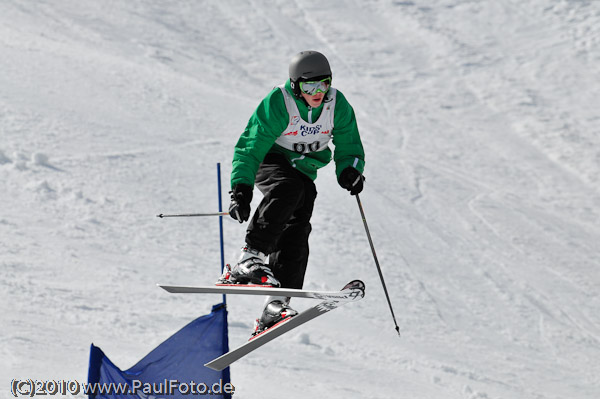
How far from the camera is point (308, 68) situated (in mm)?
4551

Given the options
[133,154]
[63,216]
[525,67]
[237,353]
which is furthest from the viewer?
[525,67]

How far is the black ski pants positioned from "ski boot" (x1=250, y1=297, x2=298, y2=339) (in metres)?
0.12

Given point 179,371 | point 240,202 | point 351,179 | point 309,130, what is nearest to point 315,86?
point 309,130

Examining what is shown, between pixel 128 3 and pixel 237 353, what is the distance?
19.0 m

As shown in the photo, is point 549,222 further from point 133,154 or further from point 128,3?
point 128,3

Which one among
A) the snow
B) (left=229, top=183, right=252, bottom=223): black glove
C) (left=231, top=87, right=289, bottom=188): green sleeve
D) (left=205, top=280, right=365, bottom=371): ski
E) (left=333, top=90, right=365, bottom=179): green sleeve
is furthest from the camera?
the snow

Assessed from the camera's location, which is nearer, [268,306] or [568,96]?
[268,306]

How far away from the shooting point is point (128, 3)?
22094 mm

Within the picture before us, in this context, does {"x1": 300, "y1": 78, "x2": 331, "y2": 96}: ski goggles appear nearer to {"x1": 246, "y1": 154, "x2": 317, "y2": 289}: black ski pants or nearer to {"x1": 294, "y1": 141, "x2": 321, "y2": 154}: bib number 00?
{"x1": 294, "y1": 141, "x2": 321, "y2": 154}: bib number 00

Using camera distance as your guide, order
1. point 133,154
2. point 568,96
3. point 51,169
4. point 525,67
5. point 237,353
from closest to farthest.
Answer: point 237,353 < point 51,169 < point 133,154 < point 568,96 < point 525,67

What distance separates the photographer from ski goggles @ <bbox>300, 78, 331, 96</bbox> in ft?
15.0

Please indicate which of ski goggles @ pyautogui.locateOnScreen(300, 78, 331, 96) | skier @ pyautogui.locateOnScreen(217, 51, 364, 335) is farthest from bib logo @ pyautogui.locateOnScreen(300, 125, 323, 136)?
ski goggles @ pyautogui.locateOnScreen(300, 78, 331, 96)

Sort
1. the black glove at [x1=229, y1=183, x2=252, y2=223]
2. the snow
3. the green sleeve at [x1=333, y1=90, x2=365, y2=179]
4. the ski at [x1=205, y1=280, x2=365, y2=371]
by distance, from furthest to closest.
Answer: the snow → the green sleeve at [x1=333, y1=90, x2=365, y2=179] → the black glove at [x1=229, y1=183, x2=252, y2=223] → the ski at [x1=205, y1=280, x2=365, y2=371]

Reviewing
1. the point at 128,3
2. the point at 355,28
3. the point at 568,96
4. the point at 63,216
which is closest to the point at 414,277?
the point at 63,216
